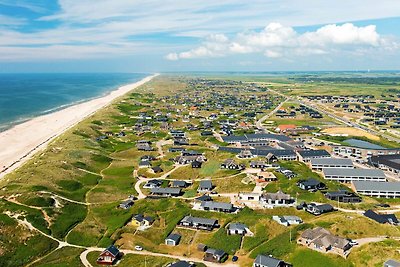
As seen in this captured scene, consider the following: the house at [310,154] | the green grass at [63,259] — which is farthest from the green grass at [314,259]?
the house at [310,154]

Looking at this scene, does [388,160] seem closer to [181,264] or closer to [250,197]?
[250,197]

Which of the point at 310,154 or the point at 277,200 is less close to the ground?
the point at 310,154

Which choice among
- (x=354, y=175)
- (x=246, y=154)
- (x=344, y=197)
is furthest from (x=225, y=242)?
(x=246, y=154)

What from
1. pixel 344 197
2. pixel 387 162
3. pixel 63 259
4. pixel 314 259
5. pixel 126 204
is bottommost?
pixel 63 259

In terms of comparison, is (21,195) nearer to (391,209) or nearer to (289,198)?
(289,198)

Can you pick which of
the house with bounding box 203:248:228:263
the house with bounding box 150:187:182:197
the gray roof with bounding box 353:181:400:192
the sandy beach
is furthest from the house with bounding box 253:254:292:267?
the sandy beach

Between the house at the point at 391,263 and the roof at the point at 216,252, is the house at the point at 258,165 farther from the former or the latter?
the house at the point at 391,263

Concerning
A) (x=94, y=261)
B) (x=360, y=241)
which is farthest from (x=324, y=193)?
(x=94, y=261)
